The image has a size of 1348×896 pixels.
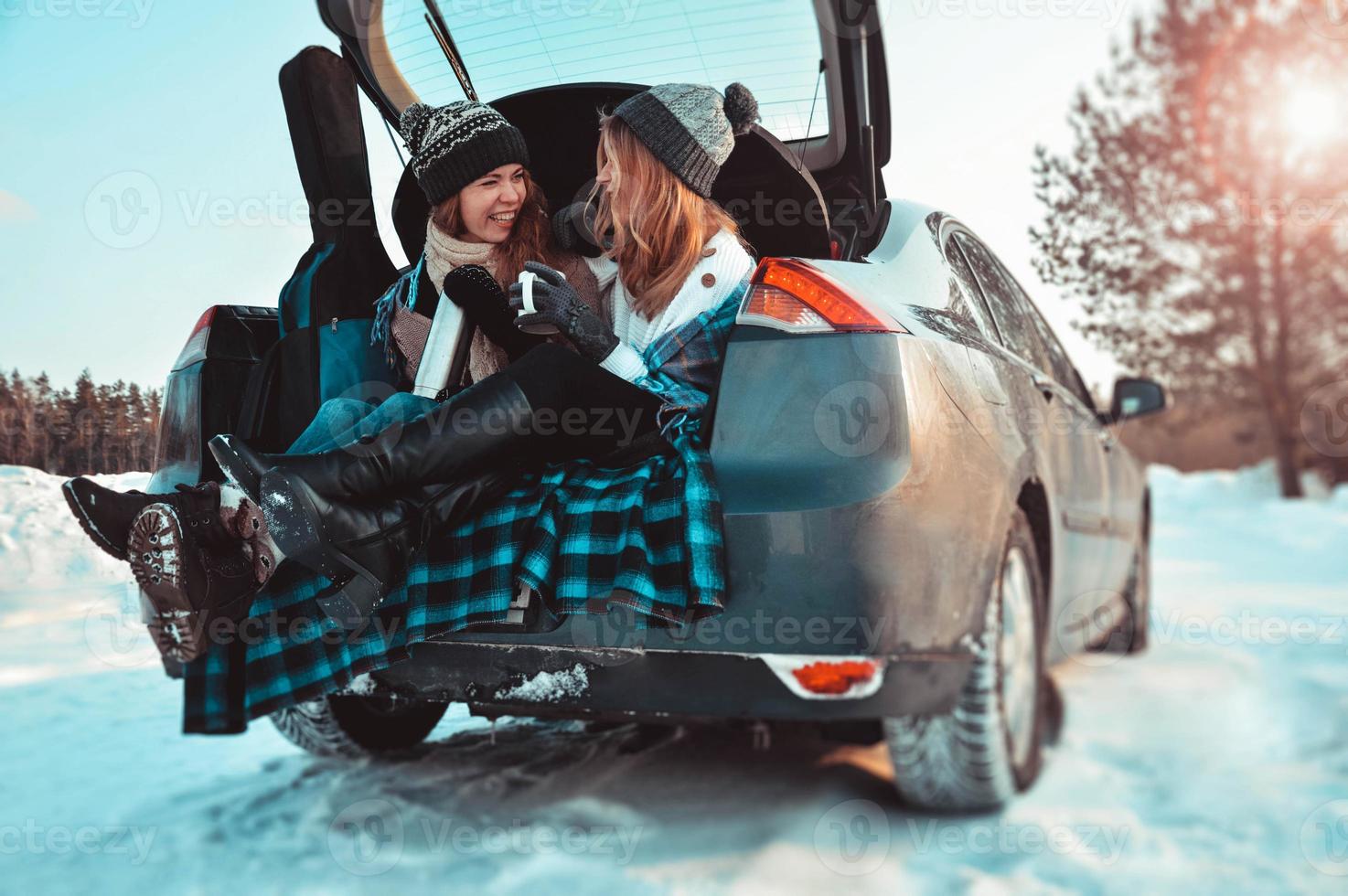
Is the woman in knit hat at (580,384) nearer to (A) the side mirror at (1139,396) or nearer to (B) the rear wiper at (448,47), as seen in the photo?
(B) the rear wiper at (448,47)

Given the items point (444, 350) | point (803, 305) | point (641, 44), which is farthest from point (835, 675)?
point (641, 44)

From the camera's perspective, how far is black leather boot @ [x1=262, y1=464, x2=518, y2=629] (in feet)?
5.11

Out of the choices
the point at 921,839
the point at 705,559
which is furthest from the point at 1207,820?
the point at 705,559

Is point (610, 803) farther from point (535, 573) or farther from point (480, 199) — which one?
point (480, 199)

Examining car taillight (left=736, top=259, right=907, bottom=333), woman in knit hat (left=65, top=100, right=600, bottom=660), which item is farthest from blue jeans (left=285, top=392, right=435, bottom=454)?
car taillight (left=736, top=259, right=907, bottom=333)

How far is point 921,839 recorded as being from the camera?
6.03ft

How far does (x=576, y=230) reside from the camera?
253cm

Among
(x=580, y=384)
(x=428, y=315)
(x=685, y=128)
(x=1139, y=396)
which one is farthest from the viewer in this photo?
(x=1139, y=396)

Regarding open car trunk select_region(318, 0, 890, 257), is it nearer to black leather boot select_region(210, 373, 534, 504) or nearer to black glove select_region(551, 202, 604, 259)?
black glove select_region(551, 202, 604, 259)

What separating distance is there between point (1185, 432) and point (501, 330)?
15331mm

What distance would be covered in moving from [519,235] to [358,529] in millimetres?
1151

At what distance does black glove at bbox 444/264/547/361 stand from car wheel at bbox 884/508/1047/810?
1196mm

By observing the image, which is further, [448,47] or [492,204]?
[448,47]

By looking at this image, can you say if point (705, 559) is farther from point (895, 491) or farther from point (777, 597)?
point (895, 491)
